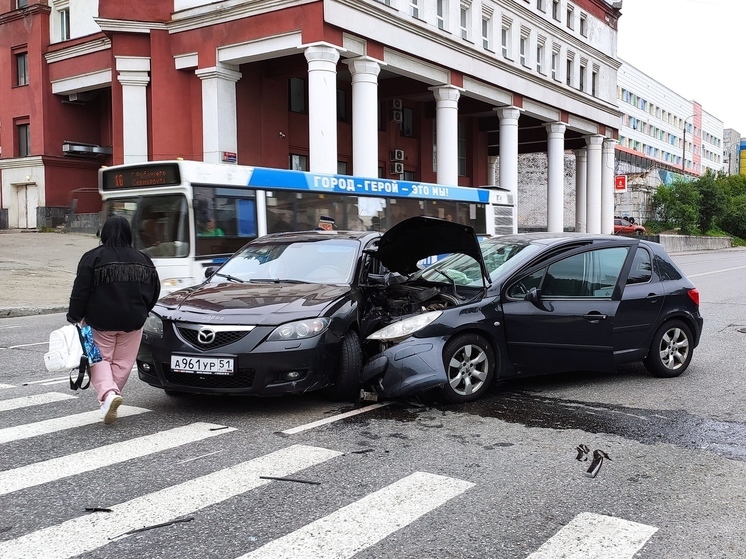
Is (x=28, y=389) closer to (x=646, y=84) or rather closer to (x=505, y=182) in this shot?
(x=505, y=182)

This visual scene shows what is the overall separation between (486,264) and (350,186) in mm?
9505

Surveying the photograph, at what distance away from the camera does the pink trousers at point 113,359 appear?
5.93 meters

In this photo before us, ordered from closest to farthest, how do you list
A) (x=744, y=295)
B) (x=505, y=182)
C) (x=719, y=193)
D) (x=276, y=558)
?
(x=276, y=558)
(x=744, y=295)
(x=505, y=182)
(x=719, y=193)

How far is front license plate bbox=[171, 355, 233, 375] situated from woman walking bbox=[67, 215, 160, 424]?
44 cm

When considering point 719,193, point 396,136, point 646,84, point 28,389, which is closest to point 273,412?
point 28,389

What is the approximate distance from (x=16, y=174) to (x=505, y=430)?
3656cm

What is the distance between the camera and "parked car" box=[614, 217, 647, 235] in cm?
4706

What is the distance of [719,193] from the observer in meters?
57.8

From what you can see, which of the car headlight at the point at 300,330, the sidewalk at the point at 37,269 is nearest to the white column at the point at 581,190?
the sidewalk at the point at 37,269

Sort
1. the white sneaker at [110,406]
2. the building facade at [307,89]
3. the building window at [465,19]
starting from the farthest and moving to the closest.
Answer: the building window at [465,19] → the building facade at [307,89] → the white sneaker at [110,406]

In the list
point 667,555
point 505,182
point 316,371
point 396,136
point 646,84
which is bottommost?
point 667,555

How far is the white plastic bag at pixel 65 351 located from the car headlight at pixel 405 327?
241 cm

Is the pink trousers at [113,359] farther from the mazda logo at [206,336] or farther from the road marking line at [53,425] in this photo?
the mazda logo at [206,336]

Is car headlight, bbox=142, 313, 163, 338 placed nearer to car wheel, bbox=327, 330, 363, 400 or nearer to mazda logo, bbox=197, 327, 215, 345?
mazda logo, bbox=197, 327, 215, 345
